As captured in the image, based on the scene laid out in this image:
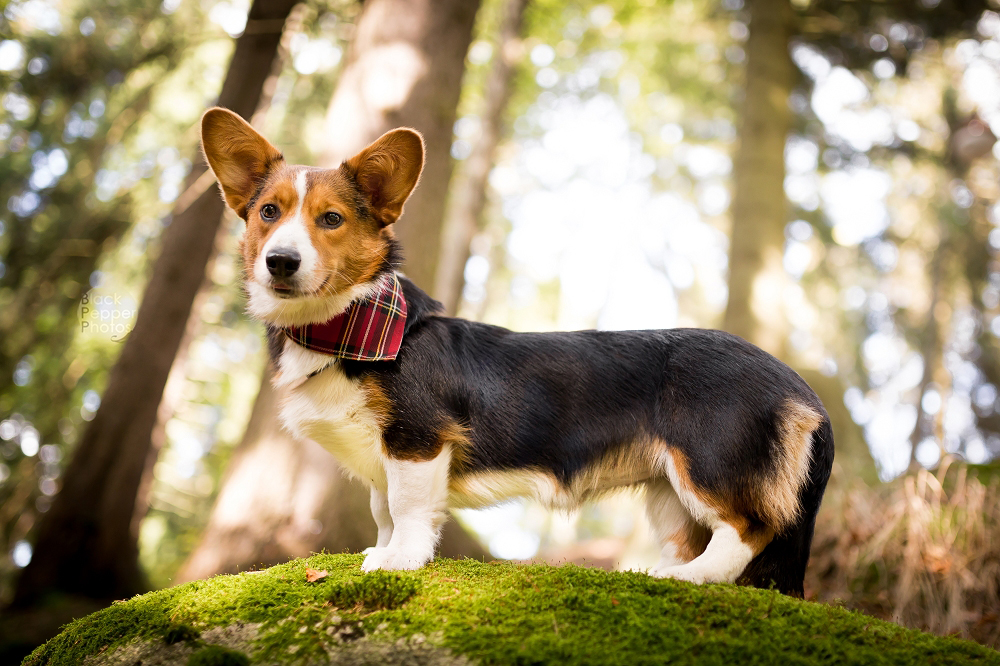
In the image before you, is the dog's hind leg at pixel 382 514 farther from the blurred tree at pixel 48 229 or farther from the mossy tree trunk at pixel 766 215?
the blurred tree at pixel 48 229

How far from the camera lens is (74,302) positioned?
979 centimetres

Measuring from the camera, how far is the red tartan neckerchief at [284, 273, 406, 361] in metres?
2.94

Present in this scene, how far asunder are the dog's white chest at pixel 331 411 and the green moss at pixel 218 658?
942 millimetres

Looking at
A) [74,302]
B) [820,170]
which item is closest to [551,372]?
[74,302]

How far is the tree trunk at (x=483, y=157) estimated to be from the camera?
420 inches

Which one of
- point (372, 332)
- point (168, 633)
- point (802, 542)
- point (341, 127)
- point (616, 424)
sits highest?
point (341, 127)

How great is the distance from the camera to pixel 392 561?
284 centimetres

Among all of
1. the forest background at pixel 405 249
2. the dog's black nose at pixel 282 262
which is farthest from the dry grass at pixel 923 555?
the dog's black nose at pixel 282 262

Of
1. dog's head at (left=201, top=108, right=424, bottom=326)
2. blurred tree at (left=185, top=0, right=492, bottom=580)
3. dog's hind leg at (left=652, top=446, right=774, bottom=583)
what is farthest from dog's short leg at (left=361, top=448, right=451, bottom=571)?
blurred tree at (left=185, top=0, right=492, bottom=580)

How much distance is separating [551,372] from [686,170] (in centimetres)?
2160

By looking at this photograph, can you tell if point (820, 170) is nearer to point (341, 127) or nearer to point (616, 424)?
point (341, 127)

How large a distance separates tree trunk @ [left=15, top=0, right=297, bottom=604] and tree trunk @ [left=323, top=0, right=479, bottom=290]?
2.42 meters

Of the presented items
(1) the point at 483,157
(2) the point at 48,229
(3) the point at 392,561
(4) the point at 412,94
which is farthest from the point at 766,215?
(2) the point at 48,229

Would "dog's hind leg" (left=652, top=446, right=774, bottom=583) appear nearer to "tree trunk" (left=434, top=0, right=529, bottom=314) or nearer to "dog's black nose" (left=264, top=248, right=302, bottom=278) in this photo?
"dog's black nose" (left=264, top=248, right=302, bottom=278)
